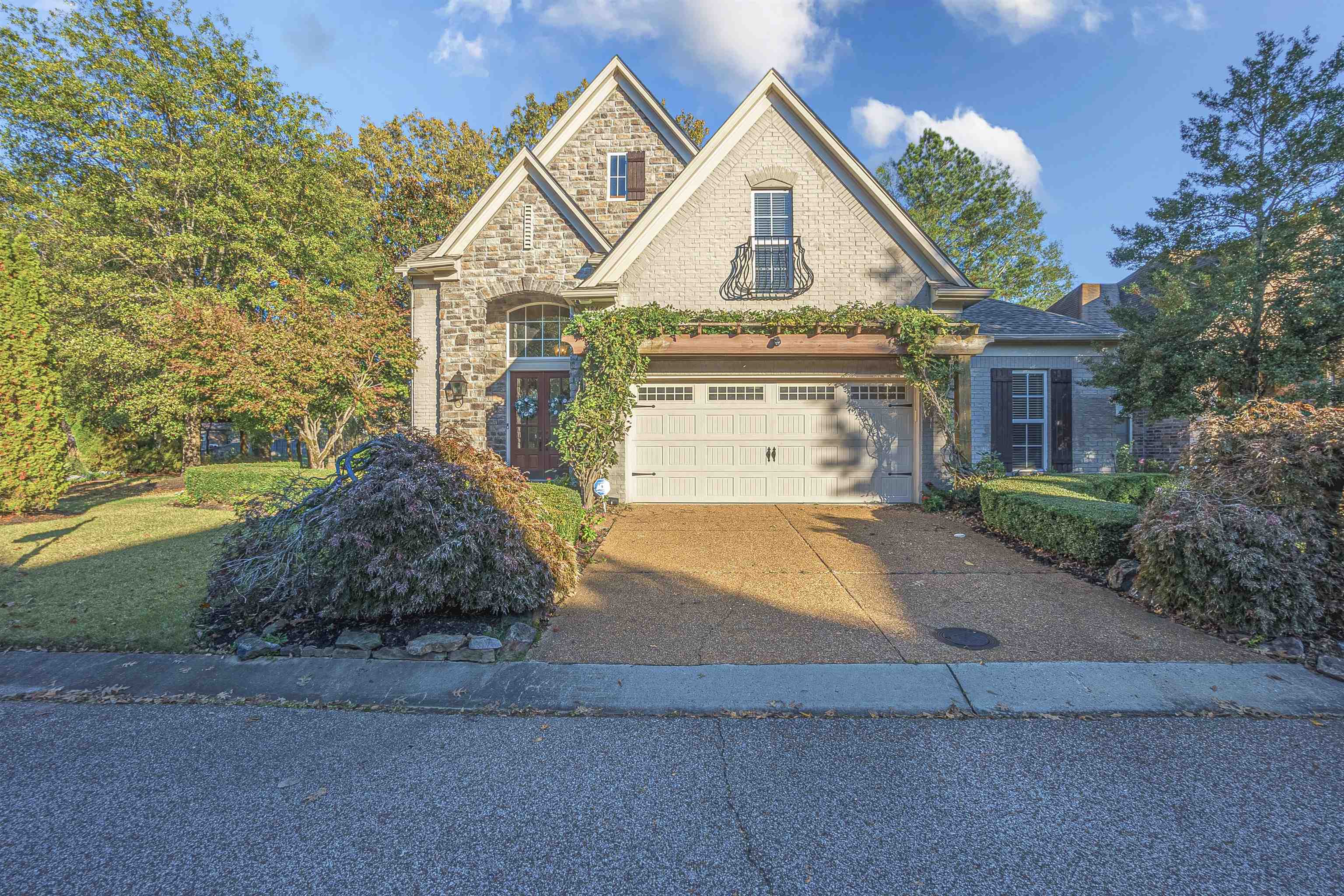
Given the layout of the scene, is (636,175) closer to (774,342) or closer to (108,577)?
(774,342)

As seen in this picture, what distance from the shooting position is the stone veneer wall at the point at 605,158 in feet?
45.2

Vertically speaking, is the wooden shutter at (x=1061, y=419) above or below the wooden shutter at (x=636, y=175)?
below

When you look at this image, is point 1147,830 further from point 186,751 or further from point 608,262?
point 608,262

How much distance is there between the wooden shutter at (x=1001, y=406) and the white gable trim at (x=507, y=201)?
8700 millimetres

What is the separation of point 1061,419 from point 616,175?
38.2 ft

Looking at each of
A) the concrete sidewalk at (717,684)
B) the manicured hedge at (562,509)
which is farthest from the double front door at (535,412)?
the concrete sidewalk at (717,684)

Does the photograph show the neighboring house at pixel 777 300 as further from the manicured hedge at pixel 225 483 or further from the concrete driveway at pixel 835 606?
the manicured hedge at pixel 225 483

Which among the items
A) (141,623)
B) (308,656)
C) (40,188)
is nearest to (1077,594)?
(308,656)

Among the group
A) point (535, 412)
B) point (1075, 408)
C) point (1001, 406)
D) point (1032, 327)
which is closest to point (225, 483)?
point (535, 412)

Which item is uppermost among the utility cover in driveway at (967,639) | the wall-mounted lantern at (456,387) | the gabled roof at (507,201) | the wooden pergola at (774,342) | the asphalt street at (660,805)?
the gabled roof at (507,201)

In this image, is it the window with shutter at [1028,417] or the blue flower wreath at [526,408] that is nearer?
the blue flower wreath at [526,408]

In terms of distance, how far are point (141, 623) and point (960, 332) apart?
10742 mm

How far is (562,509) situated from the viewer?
20.9 ft

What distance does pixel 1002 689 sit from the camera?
354 centimetres
